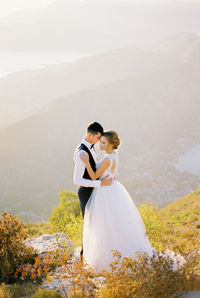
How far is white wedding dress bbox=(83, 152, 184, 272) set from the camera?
574 centimetres

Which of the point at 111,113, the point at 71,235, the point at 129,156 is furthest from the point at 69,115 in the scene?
the point at 71,235

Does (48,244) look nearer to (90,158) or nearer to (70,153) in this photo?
(90,158)

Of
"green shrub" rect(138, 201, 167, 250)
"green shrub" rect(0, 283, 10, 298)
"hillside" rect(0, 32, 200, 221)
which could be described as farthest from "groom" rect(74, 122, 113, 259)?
"hillside" rect(0, 32, 200, 221)

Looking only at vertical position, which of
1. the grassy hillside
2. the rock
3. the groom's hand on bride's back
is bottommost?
the grassy hillside

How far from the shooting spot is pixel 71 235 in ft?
27.6

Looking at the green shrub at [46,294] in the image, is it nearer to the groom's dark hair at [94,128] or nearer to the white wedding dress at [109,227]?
the white wedding dress at [109,227]

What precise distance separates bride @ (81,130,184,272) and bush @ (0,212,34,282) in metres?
1.47

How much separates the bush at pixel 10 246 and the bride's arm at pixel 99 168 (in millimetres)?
2038

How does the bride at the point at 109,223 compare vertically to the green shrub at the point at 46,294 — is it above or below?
above

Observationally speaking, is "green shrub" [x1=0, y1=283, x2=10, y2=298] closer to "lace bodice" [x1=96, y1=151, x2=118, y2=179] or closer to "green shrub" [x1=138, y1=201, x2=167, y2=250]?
"lace bodice" [x1=96, y1=151, x2=118, y2=179]

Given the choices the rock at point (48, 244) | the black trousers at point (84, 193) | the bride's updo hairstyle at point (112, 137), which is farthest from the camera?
the rock at point (48, 244)

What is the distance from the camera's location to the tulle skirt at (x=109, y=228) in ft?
18.9

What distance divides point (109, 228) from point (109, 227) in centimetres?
2

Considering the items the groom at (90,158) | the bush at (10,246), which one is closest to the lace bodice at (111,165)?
the groom at (90,158)
